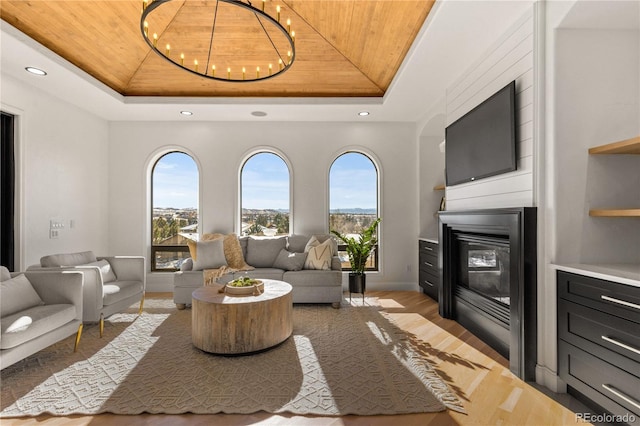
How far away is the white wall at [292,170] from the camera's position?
17.1ft

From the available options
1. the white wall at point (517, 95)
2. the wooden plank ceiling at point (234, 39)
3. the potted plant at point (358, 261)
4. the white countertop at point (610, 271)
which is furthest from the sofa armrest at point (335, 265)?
the white countertop at point (610, 271)

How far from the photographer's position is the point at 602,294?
189 centimetres

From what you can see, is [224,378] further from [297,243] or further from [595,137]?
[595,137]

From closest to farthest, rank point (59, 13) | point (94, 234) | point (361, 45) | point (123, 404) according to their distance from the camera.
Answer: point (123, 404) < point (59, 13) < point (361, 45) < point (94, 234)

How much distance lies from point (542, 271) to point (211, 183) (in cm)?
466

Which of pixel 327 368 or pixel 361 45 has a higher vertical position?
pixel 361 45

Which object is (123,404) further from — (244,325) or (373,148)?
(373,148)

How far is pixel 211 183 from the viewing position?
17.2 ft

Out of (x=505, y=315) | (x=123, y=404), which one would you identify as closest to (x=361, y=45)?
(x=505, y=315)

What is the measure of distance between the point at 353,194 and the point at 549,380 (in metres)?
3.69

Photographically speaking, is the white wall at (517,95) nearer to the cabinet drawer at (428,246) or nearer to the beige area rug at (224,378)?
the cabinet drawer at (428,246)

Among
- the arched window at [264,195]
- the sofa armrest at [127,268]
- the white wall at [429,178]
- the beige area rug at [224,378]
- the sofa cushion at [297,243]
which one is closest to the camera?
the beige area rug at [224,378]

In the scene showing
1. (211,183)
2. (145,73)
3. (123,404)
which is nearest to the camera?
(123,404)

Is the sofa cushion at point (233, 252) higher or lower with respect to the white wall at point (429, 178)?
lower
